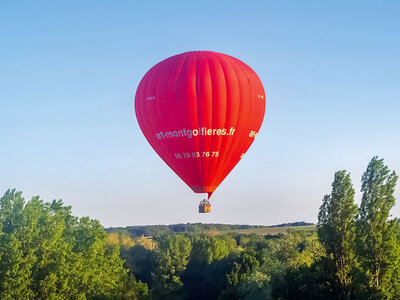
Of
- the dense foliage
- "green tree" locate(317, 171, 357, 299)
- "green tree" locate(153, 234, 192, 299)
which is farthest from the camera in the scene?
"green tree" locate(153, 234, 192, 299)

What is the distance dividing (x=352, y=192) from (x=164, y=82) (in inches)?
868

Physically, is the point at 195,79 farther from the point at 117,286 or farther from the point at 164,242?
the point at 164,242

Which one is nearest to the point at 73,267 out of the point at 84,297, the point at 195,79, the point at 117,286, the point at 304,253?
the point at 84,297

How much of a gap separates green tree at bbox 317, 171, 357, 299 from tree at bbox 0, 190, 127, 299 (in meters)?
21.0

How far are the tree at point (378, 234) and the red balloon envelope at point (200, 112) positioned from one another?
13762 millimetres

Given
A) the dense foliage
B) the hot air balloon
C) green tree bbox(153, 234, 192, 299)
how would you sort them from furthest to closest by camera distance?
green tree bbox(153, 234, 192, 299) < the dense foliage < the hot air balloon

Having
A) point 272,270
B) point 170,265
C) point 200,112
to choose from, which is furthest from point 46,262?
point 170,265

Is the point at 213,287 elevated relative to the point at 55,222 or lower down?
lower down

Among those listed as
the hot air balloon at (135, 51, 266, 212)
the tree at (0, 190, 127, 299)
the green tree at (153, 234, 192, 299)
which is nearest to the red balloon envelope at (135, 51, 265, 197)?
the hot air balloon at (135, 51, 266, 212)

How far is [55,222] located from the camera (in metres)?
47.8

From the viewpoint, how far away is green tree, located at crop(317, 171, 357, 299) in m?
49.3

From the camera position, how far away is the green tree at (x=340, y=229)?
4931cm

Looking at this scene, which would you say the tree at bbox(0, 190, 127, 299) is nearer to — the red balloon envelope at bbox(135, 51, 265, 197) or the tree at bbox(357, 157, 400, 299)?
the red balloon envelope at bbox(135, 51, 265, 197)

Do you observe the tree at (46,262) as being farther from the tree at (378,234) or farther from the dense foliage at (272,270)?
the tree at (378,234)
